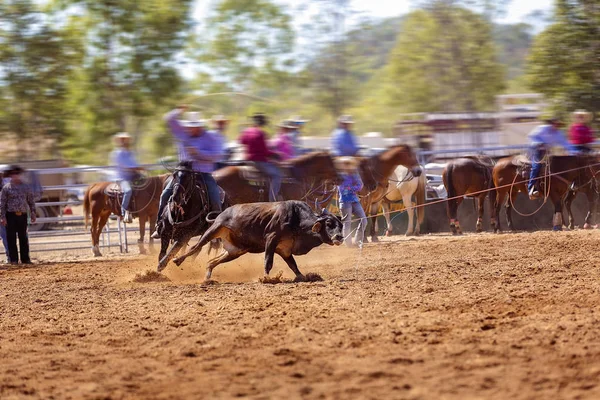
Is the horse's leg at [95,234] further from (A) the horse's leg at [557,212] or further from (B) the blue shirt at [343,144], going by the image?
(A) the horse's leg at [557,212]

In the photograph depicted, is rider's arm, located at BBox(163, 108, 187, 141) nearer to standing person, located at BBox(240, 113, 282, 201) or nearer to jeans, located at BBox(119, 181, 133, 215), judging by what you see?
standing person, located at BBox(240, 113, 282, 201)

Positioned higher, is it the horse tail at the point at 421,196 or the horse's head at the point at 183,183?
the horse's head at the point at 183,183

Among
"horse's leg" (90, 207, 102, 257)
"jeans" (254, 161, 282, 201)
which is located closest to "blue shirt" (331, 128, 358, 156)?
"jeans" (254, 161, 282, 201)

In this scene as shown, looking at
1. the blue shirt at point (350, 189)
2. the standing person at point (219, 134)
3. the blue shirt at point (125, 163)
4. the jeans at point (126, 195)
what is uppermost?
the standing person at point (219, 134)

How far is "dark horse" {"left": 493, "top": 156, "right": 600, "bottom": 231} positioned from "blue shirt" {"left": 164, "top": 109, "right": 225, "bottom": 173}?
22.4ft

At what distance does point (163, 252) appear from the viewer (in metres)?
13.0

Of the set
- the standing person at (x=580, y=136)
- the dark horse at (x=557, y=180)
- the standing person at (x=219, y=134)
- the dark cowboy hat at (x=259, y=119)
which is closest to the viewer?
the standing person at (x=219, y=134)

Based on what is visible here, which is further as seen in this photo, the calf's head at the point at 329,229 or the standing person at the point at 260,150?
the standing person at the point at 260,150

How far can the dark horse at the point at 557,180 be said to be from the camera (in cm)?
1850

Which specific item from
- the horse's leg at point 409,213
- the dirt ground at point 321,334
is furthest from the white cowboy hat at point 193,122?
the horse's leg at point 409,213

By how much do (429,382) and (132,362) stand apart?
2389 millimetres

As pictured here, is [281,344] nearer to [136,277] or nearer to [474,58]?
[136,277]

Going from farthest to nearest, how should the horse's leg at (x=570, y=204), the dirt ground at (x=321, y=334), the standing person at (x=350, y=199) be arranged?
the horse's leg at (x=570, y=204)
the standing person at (x=350, y=199)
the dirt ground at (x=321, y=334)

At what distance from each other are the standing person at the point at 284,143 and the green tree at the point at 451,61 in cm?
2161
